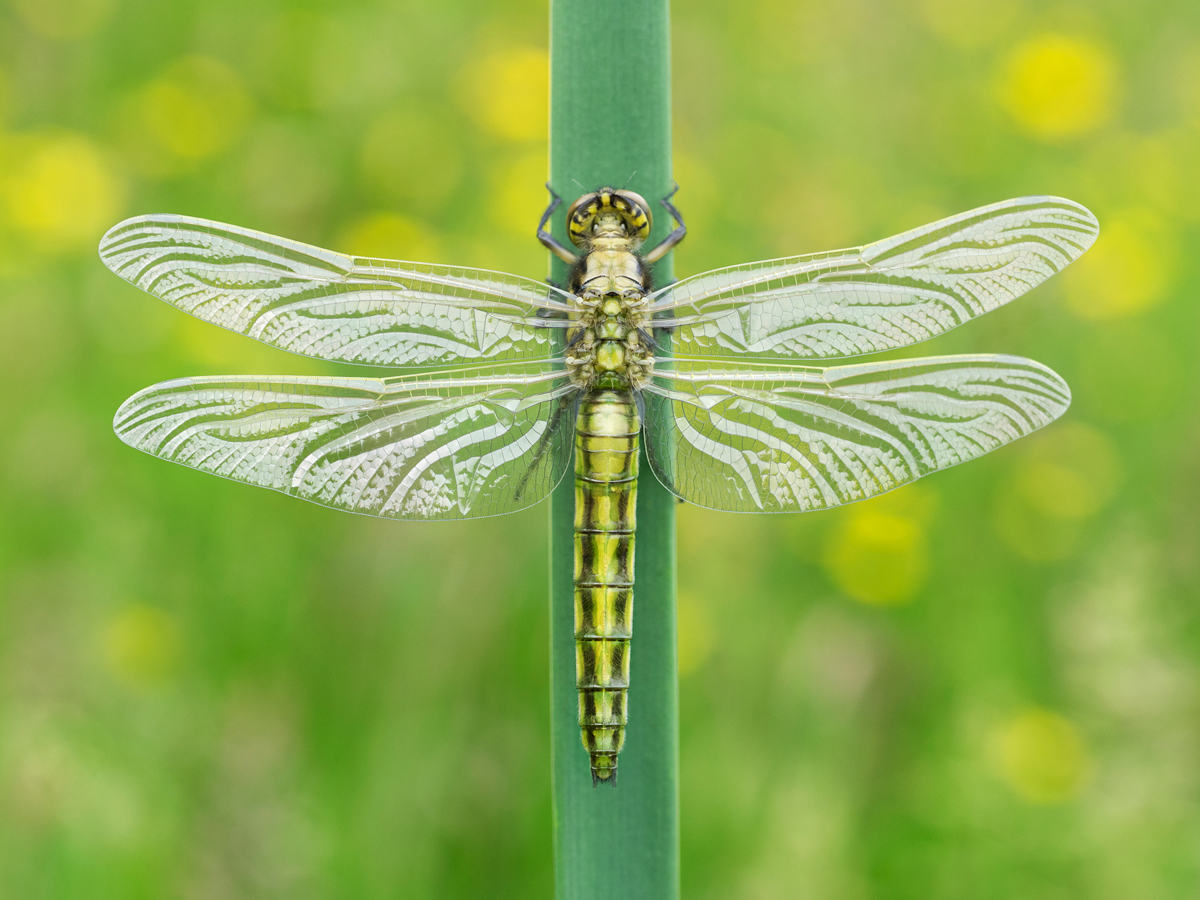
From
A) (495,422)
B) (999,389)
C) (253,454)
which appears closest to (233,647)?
(253,454)

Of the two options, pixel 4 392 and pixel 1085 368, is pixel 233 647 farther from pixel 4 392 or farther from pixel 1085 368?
pixel 1085 368

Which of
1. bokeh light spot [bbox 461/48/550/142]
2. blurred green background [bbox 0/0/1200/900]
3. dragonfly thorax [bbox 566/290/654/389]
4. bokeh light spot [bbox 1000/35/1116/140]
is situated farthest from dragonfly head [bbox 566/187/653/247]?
bokeh light spot [bbox 1000/35/1116/140]

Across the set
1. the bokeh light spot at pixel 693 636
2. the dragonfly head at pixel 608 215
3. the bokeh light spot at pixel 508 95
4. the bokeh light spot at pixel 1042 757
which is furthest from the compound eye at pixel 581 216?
the bokeh light spot at pixel 508 95

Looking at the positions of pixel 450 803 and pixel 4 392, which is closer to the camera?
pixel 450 803

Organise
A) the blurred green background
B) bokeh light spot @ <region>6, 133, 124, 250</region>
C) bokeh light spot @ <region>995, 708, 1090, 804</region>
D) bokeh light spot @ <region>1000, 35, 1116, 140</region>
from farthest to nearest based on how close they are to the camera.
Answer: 1. bokeh light spot @ <region>1000, 35, 1116, 140</region>
2. bokeh light spot @ <region>6, 133, 124, 250</region>
3. bokeh light spot @ <region>995, 708, 1090, 804</region>
4. the blurred green background

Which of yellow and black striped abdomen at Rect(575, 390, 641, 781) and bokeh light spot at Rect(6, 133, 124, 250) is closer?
yellow and black striped abdomen at Rect(575, 390, 641, 781)

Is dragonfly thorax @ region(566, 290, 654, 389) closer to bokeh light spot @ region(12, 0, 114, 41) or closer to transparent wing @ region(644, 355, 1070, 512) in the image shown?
transparent wing @ region(644, 355, 1070, 512)

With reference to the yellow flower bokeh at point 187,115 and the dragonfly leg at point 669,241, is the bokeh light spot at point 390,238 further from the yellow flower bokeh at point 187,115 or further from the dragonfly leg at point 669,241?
the dragonfly leg at point 669,241
